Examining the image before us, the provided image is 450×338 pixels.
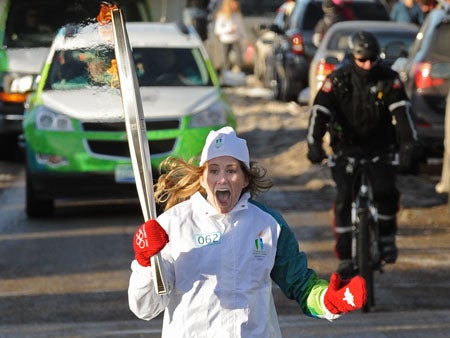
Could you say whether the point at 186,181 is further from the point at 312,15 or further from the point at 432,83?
the point at 312,15

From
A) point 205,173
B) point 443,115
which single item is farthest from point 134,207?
point 205,173

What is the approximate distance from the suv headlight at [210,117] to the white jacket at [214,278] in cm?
879

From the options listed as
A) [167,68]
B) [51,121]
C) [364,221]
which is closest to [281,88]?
[167,68]

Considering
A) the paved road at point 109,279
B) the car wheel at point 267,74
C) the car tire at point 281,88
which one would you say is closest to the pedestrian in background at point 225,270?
the paved road at point 109,279

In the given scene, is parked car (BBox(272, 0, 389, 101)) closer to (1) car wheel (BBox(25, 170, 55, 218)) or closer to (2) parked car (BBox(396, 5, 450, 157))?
(2) parked car (BBox(396, 5, 450, 157))

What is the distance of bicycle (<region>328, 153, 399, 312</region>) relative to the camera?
10492 mm

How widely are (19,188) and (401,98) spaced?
767 centimetres

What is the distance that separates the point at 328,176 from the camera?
1730cm

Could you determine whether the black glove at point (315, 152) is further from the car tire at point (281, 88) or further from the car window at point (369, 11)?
the car tire at point (281, 88)

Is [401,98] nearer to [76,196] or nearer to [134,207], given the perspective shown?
[76,196]

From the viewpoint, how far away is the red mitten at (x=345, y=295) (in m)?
5.17

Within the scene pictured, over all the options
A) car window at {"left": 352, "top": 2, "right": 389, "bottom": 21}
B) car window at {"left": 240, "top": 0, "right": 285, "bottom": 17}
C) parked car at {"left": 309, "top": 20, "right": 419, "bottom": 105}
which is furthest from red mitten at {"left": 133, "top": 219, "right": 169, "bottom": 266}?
car window at {"left": 240, "top": 0, "right": 285, "bottom": 17}

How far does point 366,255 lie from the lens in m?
10.5

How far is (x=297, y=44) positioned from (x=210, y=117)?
36.6 feet
